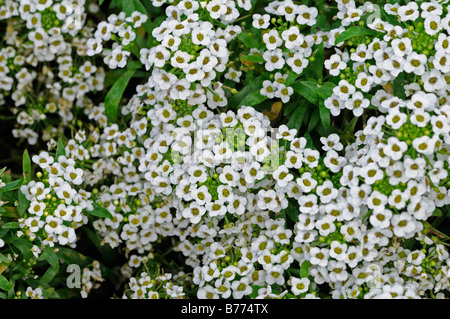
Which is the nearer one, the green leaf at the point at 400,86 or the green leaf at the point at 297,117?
the green leaf at the point at 400,86

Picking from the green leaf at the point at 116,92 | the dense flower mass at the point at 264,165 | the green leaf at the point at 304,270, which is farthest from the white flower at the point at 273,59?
the green leaf at the point at 304,270

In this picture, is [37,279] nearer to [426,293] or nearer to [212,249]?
[212,249]

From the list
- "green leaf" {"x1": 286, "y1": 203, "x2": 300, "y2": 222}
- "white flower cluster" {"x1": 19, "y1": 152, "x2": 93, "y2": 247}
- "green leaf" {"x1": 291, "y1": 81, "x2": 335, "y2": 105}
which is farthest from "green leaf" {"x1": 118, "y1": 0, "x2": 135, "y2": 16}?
"green leaf" {"x1": 286, "y1": 203, "x2": 300, "y2": 222}

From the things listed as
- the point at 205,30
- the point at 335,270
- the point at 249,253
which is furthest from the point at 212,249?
the point at 205,30

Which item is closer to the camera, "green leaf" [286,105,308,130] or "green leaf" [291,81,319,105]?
"green leaf" [291,81,319,105]

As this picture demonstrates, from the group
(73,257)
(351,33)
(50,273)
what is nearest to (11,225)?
(50,273)

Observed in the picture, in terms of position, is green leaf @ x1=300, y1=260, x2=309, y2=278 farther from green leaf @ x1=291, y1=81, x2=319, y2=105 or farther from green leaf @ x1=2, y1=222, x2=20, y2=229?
green leaf @ x1=2, y1=222, x2=20, y2=229

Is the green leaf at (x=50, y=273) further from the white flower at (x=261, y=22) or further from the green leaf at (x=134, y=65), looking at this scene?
the white flower at (x=261, y=22)
